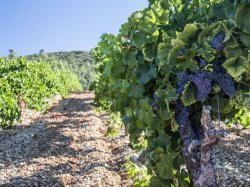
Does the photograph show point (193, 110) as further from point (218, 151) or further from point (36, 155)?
point (36, 155)

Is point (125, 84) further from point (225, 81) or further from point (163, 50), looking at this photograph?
point (225, 81)

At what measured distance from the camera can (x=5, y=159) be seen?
11062mm

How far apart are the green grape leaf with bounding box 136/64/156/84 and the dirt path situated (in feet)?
14.3

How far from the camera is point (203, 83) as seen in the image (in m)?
4.03

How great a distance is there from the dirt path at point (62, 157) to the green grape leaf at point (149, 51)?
15.1 ft

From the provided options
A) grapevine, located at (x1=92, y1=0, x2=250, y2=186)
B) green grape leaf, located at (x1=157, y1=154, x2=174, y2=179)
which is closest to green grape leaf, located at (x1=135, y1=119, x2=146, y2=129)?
grapevine, located at (x1=92, y1=0, x2=250, y2=186)

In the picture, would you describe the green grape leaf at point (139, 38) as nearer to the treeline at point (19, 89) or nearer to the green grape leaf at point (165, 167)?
the green grape leaf at point (165, 167)

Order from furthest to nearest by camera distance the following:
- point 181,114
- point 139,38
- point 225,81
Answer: point 139,38 < point 181,114 < point 225,81

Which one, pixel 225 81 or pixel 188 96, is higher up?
pixel 225 81

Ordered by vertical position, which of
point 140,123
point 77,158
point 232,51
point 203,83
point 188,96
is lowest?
point 77,158

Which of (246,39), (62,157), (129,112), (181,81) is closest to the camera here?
(246,39)

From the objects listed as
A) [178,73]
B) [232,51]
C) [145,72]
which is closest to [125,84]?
[145,72]

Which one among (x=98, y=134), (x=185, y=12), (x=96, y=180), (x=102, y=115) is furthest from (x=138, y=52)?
(x=102, y=115)

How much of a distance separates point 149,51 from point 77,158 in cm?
736
